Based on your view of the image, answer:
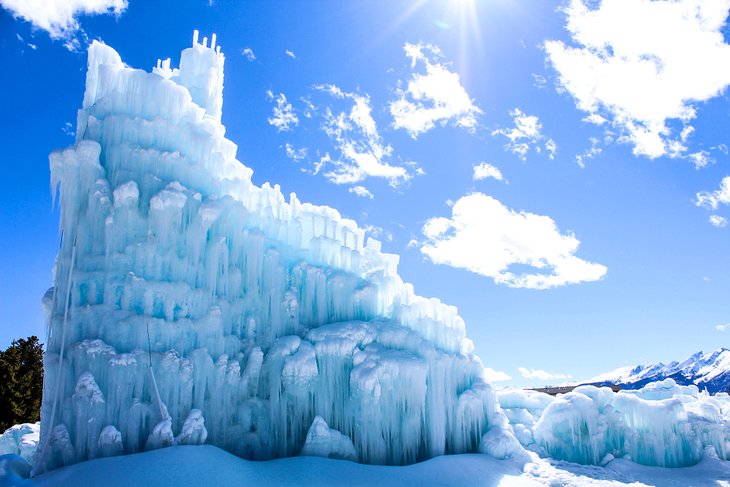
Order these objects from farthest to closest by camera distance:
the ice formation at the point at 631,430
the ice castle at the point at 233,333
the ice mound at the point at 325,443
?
1. the ice formation at the point at 631,430
2. the ice mound at the point at 325,443
3. the ice castle at the point at 233,333

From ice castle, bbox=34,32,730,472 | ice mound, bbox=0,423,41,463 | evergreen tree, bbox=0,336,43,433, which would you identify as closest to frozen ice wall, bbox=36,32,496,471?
ice castle, bbox=34,32,730,472

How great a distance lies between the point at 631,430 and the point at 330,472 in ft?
50.1

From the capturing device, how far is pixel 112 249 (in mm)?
19281

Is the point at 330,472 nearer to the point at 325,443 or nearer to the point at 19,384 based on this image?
the point at 325,443

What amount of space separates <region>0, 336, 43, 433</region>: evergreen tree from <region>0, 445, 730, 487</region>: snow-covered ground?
77.3 ft

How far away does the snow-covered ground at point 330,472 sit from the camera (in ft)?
48.8

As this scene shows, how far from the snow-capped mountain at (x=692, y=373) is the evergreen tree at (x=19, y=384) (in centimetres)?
8242

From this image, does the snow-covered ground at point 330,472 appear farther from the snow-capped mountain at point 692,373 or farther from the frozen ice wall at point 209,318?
the snow-capped mountain at point 692,373

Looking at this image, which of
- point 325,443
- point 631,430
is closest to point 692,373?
point 631,430

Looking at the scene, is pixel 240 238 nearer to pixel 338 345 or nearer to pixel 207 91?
pixel 338 345

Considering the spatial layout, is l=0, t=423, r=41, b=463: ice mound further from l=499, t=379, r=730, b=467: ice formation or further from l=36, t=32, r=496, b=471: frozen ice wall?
l=499, t=379, r=730, b=467: ice formation

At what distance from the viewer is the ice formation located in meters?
24.2

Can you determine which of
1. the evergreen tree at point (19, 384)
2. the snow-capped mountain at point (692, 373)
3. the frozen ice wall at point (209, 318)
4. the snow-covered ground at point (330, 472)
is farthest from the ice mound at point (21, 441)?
the snow-capped mountain at point (692, 373)

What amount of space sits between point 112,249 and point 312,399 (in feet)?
30.5
